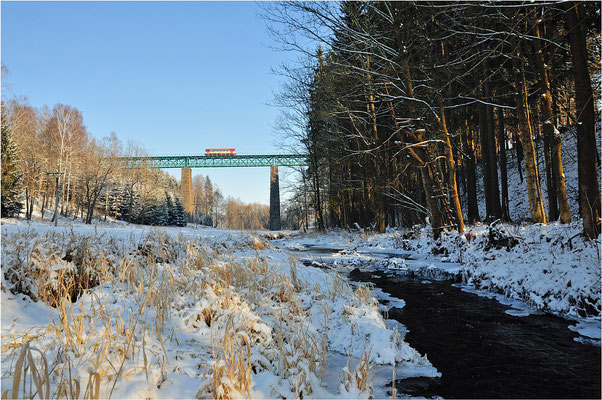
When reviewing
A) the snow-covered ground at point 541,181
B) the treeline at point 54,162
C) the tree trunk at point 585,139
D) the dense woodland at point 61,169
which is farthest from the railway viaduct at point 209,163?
the tree trunk at point 585,139

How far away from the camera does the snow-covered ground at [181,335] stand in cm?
210

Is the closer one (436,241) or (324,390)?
(324,390)

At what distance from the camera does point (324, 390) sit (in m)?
2.61

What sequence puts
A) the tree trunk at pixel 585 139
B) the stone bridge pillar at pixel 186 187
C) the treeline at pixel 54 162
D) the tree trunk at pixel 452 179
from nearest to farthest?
the tree trunk at pixel 585 139
the tree trunk at pixel 452 179
the treeline at pixel 54 162
the stone bridge pillar at pixel 186 187

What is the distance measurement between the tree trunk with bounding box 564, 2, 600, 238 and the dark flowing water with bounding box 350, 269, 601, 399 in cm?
202

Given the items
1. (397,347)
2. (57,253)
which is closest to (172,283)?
(57,253)

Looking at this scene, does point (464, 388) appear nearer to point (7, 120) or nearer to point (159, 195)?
point (7, 120)

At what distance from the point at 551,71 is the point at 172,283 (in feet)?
40.1

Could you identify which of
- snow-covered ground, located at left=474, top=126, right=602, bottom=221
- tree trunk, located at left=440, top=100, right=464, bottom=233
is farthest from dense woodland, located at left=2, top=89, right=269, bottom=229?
snow-covered ground, located at left=474, top=126, right=602, bottom=221

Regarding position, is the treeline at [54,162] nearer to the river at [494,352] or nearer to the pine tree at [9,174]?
the pine tree at [9,174]

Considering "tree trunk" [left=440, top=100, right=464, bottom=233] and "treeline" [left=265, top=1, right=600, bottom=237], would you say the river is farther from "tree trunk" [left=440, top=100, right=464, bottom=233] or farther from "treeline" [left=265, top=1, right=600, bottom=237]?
"tree trunk" [left=440, top=100, right=464, bottom=233]

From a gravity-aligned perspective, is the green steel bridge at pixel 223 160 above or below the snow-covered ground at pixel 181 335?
above

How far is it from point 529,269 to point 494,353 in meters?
2.95

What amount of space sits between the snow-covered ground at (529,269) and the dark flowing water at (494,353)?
35 cm
